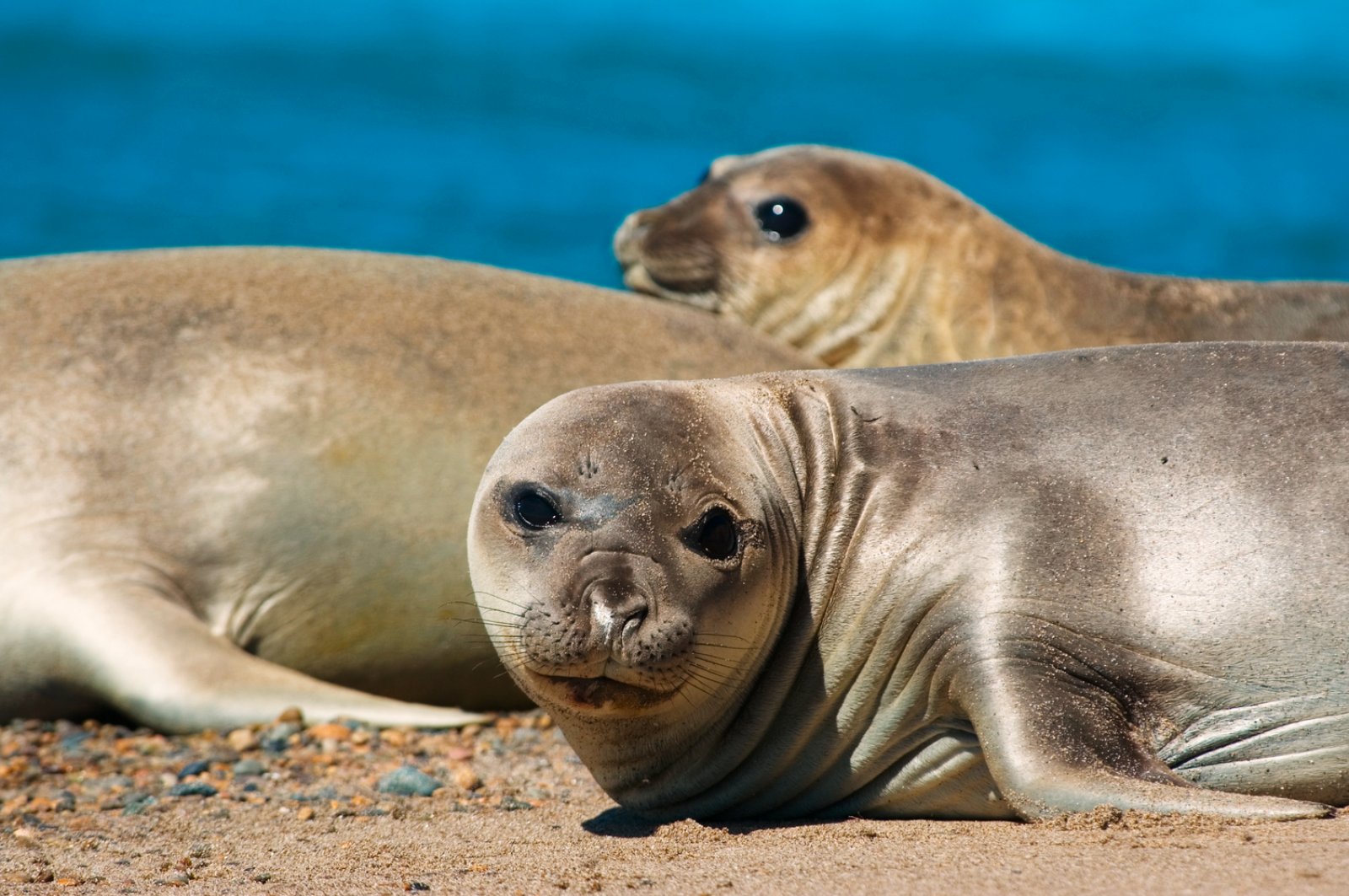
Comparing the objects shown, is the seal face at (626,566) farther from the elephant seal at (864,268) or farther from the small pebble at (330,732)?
A: the elephant seal at (864,268)

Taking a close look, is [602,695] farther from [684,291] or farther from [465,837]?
[684,291]

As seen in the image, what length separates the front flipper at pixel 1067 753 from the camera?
2906mm

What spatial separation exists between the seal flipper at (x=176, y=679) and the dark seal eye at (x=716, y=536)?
1.51 meters

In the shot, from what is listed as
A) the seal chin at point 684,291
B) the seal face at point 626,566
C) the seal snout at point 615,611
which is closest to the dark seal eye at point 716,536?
the seal face at point 626,566

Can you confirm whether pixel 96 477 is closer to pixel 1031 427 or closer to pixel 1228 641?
pixel 1031 427

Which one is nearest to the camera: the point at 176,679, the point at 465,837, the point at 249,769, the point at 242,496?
the point at 465,837

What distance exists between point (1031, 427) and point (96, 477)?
262 centimetres

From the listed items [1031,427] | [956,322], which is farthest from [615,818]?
[956,322]

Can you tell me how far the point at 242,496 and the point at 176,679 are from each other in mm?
560

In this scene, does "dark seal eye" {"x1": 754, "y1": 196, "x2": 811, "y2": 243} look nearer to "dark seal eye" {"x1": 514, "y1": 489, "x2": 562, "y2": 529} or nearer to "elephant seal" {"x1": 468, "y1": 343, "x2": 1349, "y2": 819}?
"elephant seal" {"x1": 468, "y1": 343, "x2": 1349, "y2": 819}

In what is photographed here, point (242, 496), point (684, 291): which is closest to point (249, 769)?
point (242, 496)

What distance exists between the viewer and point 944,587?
3.33m

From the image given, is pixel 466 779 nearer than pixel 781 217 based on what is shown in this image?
Yes

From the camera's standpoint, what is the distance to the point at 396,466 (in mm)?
5035
